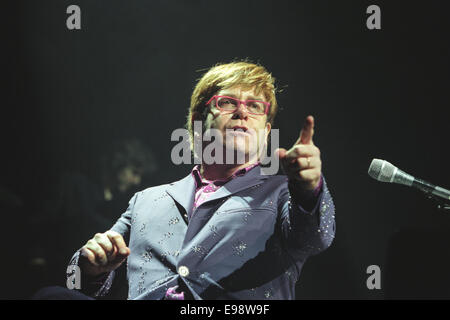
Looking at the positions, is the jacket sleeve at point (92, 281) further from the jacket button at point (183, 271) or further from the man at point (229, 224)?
the jacket button at point (183, 271)

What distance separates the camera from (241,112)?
1.43 m

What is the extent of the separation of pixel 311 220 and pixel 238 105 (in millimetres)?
552

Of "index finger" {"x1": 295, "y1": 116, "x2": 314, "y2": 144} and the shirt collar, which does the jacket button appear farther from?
"index finger" {"x1": 295, "y1": 116, "x2": 314, "y2": 144}

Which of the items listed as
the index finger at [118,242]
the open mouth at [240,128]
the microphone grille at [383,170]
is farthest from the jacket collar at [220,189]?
the microphone grille at [383,170]

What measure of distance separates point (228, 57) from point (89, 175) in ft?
2.91

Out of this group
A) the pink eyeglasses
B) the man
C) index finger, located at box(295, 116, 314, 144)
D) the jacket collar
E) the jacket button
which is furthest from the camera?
the pink eyeglasses

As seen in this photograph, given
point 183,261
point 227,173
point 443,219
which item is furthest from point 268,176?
point 443,219

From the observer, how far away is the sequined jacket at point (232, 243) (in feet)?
3.81

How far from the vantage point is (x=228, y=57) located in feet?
6.17

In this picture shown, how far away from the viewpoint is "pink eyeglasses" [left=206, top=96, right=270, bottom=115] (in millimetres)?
1454

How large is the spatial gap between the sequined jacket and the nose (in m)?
0.21

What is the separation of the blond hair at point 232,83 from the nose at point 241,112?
0.09 meters

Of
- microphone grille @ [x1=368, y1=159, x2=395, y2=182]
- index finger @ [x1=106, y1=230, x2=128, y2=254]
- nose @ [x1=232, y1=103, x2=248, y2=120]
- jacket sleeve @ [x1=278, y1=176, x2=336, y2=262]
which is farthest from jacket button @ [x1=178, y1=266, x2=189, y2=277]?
microphone grille @ [x1=368, y1=159, x2=395, y2=182]

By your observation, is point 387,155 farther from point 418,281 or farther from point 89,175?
point 89,175
